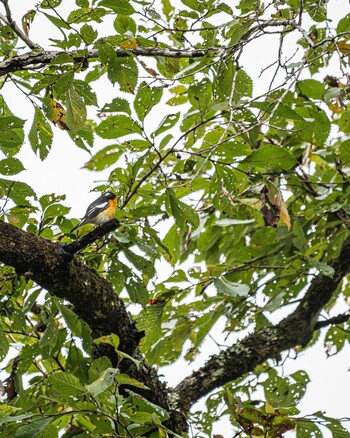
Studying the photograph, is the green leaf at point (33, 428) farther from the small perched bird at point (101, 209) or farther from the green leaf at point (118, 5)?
the small perched bird at point (101, 209)

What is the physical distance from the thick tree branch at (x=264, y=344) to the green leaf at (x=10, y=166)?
4.55ft

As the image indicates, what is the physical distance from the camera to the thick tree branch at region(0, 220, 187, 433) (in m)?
2.52

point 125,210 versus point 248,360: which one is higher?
point 125,210

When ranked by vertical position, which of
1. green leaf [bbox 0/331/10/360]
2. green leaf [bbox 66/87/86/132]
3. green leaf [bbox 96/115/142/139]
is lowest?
green leaf [bbox 0/331/10/360]

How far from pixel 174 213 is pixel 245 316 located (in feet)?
5.25

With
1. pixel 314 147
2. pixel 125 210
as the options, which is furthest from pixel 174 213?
pixel 314 147

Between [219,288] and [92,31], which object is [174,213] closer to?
[219,288]

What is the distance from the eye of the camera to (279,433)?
2375mm

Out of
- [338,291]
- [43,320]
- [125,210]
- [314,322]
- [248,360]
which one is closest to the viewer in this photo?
[43,320]

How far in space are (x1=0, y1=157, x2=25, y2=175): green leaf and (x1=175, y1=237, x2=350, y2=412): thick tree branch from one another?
4.55 feet

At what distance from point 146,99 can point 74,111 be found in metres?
0.36

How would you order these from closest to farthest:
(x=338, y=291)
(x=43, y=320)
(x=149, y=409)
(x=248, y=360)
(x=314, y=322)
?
(x=149, y=409) → (x=43, y=320) → (x=248, y=360) → (x=314, y=322) → (x=338, y=291)

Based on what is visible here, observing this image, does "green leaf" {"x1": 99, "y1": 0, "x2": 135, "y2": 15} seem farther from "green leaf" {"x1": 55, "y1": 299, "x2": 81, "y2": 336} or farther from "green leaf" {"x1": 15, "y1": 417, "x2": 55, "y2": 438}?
"green leaf" {"x1": 15, "y1": 417, "x2": 55, "y2": 438}

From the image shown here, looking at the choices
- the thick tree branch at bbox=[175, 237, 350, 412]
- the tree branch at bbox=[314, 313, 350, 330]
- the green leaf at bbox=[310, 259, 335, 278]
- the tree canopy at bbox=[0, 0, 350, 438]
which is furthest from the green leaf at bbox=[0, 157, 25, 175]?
the tree branch at bbox=[314, 313, 350, 330]
